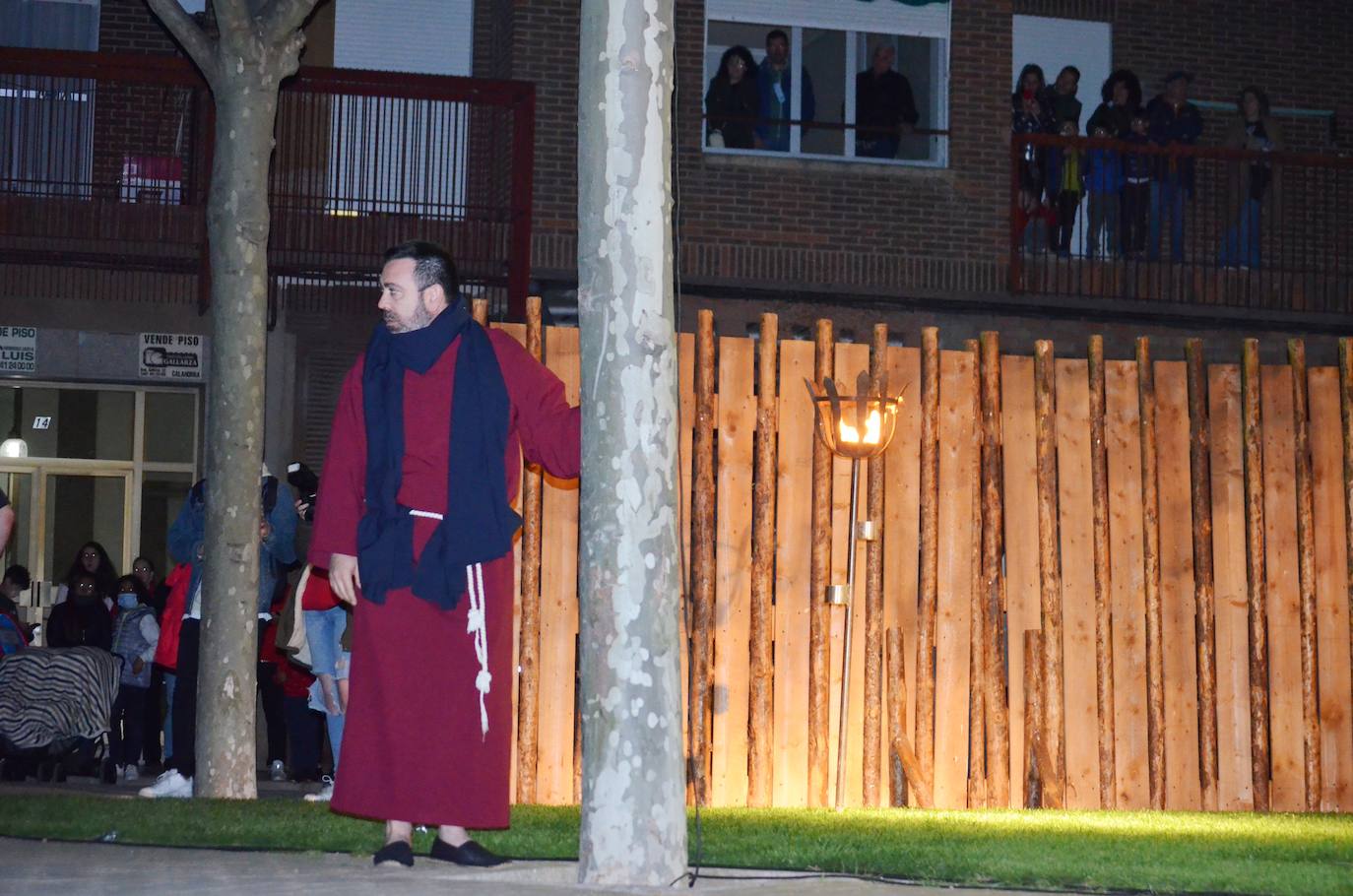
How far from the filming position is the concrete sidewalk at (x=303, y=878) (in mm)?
5500

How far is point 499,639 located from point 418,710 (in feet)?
1.20

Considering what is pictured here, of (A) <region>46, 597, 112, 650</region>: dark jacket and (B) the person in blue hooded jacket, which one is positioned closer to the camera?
(B) the person in blue hooded jacket

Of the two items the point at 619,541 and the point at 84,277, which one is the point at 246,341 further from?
the point at 84,277

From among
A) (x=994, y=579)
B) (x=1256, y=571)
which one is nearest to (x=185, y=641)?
(x=994, y=579)

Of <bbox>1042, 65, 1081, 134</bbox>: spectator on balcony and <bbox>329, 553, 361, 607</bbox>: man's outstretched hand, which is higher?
<bbox>1042, 65, 1081, 134</bbox>: spectator on balcony

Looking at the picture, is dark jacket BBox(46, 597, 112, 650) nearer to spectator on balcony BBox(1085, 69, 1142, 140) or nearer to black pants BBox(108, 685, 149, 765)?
black pants BBox(108, 685, 149, 765)

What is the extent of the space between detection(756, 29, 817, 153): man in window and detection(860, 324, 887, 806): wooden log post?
314 inches

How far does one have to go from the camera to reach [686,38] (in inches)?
708

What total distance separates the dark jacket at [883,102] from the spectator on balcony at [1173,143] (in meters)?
2.43

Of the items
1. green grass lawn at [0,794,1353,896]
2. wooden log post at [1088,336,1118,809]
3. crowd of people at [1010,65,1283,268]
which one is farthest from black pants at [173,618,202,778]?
crowd of people at [1010,65,1283,268]

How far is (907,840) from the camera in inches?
291

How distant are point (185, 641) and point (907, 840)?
17.3 feet

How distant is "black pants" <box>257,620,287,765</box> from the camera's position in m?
14.0

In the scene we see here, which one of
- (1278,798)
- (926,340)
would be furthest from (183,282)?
(1278,798)
